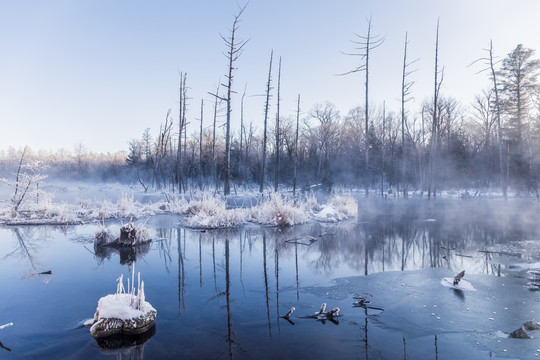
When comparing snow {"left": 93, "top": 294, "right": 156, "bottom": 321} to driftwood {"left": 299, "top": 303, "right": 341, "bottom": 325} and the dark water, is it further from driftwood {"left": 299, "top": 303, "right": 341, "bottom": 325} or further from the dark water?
driftwood {"left": 299, "top": 303, "right": 341, "bottom": 325}

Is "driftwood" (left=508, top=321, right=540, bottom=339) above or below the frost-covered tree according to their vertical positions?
below

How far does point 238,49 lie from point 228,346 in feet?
71.6

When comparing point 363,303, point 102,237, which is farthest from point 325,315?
Answer: point 102,237

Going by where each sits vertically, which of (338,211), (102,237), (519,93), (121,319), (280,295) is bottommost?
(280,295)

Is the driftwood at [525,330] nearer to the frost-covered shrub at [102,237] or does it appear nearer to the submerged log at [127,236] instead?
the submerged log at [127,236]

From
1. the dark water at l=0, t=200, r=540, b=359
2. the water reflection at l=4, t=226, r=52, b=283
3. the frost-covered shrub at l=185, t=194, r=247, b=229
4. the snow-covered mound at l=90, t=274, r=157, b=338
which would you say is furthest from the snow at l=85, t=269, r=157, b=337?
the frost-covered shrub at l=185, t=194, r=247, b=229

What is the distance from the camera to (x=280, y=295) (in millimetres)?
5098

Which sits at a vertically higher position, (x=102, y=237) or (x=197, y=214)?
(x=197, y=214)

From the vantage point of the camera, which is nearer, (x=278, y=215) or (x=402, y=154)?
(x=278, y=215)

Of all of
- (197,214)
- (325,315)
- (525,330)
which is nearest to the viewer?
(525,330)

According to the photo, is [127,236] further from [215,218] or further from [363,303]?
[363,303]

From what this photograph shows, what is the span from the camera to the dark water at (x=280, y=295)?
11.3ft

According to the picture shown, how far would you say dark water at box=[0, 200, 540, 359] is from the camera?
3.44 metres

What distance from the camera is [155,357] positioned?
126 inches
